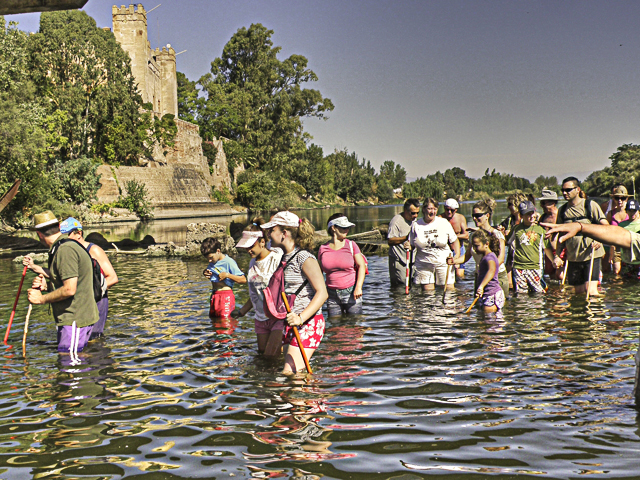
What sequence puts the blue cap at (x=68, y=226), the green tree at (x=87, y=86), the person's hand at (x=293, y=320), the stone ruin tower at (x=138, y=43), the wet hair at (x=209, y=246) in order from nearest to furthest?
the person's hand at (x=293, y=320) < the blue cap at (x=68, y=226) < the wet hair at (x=209, y=246) < the green tree at (x=87, y=86) < the stone ruin tower at (x=138, y=43)

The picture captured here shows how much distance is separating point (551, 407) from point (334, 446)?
Result: 226 centimetres

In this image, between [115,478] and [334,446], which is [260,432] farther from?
[115,478]

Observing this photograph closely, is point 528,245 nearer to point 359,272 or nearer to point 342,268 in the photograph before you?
point 359,272

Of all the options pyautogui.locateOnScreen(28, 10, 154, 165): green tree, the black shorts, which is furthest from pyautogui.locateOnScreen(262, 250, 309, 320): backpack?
pyautogui.locateOnScreen(28, 10, 154, 165): green tree

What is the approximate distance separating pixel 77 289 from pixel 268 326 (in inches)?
98.6

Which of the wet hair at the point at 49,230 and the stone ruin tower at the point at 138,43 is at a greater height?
the stone ruin tower at the point at 138,43

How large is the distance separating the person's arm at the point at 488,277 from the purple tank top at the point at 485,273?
0.17 ft

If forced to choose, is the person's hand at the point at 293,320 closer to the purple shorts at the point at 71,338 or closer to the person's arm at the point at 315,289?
the person's arm at the point at 315,289

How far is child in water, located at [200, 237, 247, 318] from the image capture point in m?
9.47

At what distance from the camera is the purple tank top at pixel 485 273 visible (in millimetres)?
9625

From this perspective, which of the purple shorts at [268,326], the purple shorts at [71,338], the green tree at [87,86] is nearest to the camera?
the purple shorts at [268,326]

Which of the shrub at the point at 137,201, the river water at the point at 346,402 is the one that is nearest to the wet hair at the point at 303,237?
the river water at the point at 346,402

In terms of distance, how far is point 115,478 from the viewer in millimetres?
4371

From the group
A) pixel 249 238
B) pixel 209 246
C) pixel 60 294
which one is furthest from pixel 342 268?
pixel 60 294
